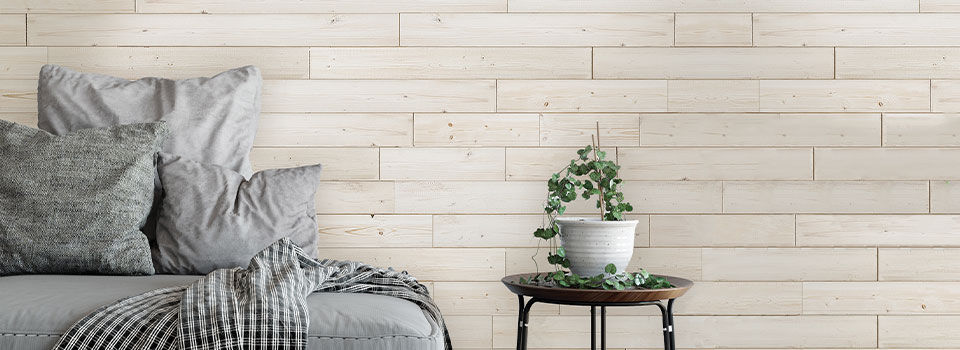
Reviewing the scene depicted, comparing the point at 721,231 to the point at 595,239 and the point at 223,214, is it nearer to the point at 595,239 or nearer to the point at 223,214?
the point at 595,239

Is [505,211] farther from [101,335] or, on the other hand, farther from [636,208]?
[101,335]

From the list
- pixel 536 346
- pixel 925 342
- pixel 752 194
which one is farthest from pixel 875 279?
pixel 536 346

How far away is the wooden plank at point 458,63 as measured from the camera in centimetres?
244

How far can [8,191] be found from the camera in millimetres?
1892

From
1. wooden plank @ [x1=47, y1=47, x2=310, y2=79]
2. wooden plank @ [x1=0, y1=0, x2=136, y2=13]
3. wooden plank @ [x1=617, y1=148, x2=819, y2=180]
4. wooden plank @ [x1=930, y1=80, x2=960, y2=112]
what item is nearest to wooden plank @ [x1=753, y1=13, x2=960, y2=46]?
wooden plank @ [x1=930, y1=80, x2=960, y2=112]

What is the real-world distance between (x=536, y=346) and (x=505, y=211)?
1.32 ft

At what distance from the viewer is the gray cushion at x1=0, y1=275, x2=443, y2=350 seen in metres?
1.44

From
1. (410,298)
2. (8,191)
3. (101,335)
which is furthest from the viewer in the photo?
(8,191)

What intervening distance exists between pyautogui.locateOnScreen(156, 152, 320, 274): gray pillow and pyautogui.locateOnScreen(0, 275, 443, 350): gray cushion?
34cm

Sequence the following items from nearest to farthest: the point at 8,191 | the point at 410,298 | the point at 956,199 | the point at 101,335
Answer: the point at 101,335
the point at 410,298
the point at 8,191
the point at 956,199

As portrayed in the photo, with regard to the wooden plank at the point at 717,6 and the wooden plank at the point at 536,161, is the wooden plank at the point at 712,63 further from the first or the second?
the wooden plank at the point at 536,161

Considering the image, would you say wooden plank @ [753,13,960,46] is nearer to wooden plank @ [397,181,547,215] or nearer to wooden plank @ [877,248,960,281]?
wooden plank @ [877,248,960,281]

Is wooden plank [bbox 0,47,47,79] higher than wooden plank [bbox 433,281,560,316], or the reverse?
wooden plank [bbox 0,47,47,79]

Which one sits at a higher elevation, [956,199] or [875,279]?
[956,199]
